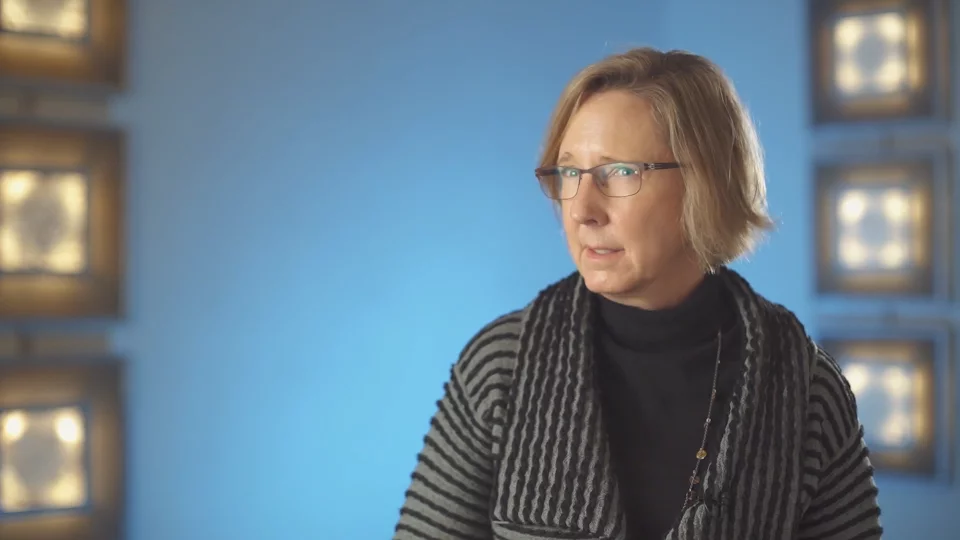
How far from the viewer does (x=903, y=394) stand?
2.30 meters

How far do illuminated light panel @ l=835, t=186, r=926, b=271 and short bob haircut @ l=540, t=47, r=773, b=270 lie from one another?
1341mm

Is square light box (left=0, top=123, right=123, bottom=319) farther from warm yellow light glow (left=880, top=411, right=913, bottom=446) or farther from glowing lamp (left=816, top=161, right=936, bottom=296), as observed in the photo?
warm yellow light glow (left=880, top=411, right=913, bottom=446)

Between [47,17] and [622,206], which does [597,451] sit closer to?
[622,206]

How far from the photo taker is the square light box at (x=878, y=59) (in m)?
2.26

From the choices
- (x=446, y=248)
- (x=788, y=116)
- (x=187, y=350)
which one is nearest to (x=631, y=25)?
(x=788, y=116)

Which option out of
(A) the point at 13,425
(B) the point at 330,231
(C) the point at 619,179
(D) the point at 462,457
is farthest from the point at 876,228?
(A) the point at 13,425

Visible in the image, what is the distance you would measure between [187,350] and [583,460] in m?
0.97

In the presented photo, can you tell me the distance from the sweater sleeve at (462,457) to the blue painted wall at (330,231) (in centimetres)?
82

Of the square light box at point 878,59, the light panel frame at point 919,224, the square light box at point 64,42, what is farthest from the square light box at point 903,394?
the square light box at point 64,42

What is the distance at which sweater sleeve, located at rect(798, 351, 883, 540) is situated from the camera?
110 cm

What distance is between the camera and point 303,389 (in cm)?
192

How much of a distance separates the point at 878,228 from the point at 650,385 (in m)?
1.47

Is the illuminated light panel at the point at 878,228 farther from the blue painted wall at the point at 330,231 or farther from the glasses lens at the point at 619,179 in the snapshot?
the glasses lens at the point at 619,179

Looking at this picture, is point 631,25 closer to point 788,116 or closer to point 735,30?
point 735,30
